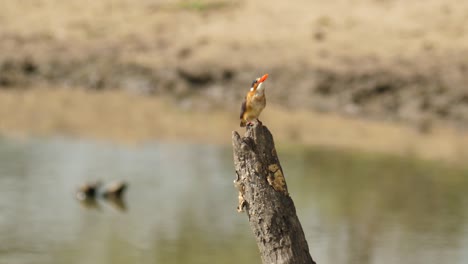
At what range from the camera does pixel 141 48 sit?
2077cm

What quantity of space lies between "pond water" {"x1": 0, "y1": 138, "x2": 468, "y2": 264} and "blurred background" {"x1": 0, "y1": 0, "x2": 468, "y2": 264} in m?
0.03

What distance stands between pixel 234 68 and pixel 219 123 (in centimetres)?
207

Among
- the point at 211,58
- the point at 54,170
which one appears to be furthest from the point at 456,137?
the point at 54,170

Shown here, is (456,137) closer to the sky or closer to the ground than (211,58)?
closer to the ground

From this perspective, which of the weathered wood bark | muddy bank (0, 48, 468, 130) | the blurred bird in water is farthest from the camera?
muddy bank (0, 48, 468, 130)

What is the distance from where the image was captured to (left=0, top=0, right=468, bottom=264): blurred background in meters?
11.2

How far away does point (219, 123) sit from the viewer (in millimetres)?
17594

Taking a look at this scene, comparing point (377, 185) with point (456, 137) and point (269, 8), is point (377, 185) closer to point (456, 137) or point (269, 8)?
point (456, 137)

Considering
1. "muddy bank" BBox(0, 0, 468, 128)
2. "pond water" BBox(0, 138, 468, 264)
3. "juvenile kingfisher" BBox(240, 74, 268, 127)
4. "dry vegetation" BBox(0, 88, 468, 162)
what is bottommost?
"juvenile kingfisher" BBox(240, 74, 268, 127)

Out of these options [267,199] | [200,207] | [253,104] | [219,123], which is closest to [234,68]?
[219,123]

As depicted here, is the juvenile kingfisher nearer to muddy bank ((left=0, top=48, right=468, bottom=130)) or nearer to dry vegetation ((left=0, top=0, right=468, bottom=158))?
dry vegetation ((left=0, top=0, right=468, bottom=158))

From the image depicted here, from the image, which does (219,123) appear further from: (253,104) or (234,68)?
(253,104)

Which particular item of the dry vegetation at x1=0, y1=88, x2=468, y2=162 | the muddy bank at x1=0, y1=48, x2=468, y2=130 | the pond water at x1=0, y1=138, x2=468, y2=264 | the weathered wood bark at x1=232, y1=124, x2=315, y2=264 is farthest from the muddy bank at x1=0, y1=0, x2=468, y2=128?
the weathered wood bark at x1=232, y1=124, x2=315, y2=264

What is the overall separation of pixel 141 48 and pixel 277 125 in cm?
426
